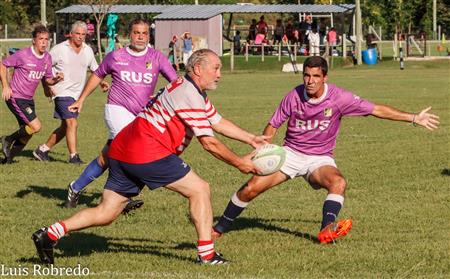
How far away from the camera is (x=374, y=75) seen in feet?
151

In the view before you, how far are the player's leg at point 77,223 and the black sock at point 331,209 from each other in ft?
6.70

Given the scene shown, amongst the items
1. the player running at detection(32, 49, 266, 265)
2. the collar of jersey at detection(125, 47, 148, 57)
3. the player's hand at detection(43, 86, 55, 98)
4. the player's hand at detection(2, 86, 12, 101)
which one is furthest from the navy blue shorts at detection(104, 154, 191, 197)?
the player's hand at detection(43, 86, 55, 98)

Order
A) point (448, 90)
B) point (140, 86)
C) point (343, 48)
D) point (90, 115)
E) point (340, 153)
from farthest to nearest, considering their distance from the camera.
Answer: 1. point (343, 48)
2. point (448, 90)
3. point (90, 115)
4. point (340, 153)
5. point (140, 86)

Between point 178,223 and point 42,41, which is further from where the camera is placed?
point 42,41

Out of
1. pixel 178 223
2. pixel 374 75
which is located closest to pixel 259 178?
pixel 178 223

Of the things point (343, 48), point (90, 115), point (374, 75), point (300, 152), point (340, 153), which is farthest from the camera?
point (343, 48)

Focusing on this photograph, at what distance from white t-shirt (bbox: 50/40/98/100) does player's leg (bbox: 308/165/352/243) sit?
649cm

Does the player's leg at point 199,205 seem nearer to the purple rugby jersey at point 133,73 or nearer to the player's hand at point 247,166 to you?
the player's hand at point 247,166

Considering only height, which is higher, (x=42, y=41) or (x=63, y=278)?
(x=42, y=41)

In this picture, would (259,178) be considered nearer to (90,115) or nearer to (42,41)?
(42,41)

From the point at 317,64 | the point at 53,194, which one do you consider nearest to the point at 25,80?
the point at 53,194

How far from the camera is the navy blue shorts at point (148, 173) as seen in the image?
27.3 ft

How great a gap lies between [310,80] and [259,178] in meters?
1.07

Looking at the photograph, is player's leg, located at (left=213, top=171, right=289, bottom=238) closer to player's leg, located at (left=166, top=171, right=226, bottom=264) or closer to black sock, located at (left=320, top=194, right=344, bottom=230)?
black sock, located at (left=320, top=194, right=344, bottom=230)
